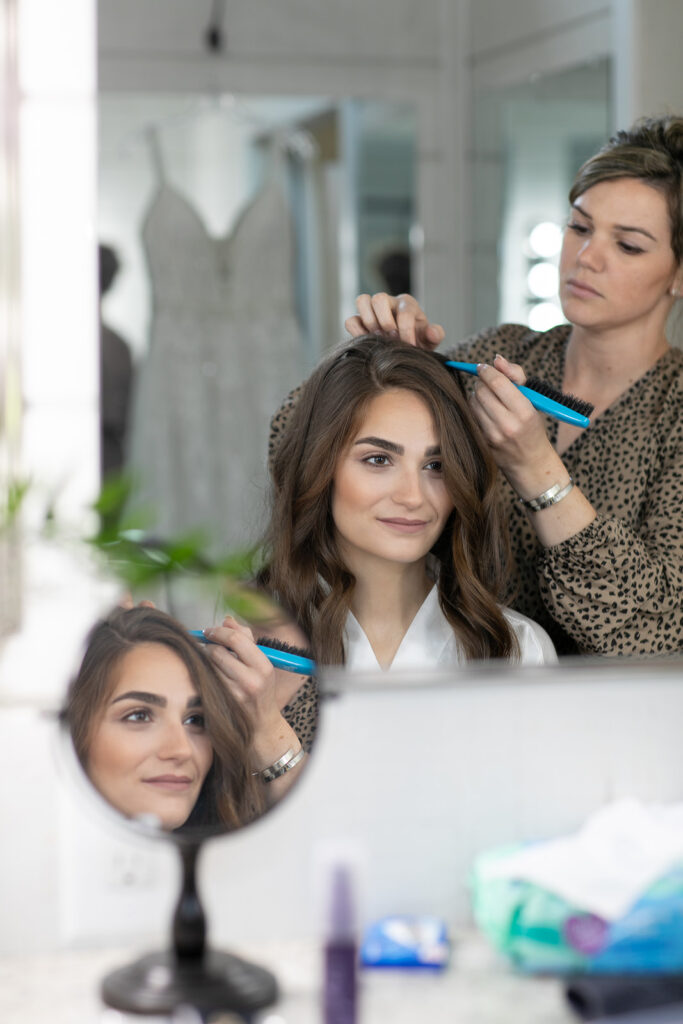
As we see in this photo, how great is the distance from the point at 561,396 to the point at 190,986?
2.01 feet

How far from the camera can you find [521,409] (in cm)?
104

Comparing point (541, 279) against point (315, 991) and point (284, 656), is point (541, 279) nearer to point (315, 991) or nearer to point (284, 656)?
point (284, 656)

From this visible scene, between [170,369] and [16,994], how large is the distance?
0.53 m

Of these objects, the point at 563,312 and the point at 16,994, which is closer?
the point at 16,994

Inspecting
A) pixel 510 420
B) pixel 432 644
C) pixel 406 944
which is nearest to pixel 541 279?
pixel 510 420

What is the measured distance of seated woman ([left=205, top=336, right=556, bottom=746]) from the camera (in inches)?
40.8

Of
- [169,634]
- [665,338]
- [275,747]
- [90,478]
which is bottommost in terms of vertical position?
[275,747]

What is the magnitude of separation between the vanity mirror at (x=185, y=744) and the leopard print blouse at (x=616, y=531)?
0.26 metres

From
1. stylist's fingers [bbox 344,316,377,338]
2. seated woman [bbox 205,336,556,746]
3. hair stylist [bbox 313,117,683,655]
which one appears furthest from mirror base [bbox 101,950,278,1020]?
stylist's fingers [bbox 344,316,377,338]

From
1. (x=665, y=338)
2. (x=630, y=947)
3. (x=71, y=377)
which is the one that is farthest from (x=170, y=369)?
(x=630, y=947)

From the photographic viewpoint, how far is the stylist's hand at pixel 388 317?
3.35ft

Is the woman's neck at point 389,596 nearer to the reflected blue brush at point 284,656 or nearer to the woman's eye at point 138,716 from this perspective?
the reflected blue brush at point 284,656

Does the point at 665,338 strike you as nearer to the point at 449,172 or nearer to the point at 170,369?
the point at 449,172

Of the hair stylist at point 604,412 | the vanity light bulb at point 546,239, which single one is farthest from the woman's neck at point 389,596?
the vanity light bulb at point 546,239
